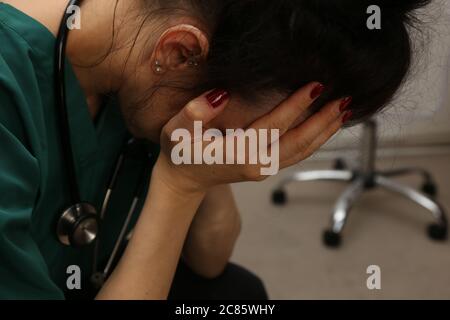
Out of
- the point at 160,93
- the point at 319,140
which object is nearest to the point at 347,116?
the point at 319,140

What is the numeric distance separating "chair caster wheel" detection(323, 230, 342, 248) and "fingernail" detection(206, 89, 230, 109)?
124cm

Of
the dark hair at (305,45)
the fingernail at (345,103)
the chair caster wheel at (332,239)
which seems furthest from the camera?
the chair caster wheel at (332,239)

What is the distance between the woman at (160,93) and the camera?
638 mm

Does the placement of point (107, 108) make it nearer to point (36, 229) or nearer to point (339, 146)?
point (36, 229)

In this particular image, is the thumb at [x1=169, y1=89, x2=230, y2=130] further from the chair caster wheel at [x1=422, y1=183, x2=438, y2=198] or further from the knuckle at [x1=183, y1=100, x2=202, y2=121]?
the chair caster wheel at [x1=422, y1=183, x2=438, y2=198]

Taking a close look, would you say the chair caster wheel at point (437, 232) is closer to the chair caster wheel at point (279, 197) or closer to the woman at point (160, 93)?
the chair caster wheel at point (279, 197)

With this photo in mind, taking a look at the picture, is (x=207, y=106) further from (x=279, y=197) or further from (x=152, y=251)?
(x=279, y=197)

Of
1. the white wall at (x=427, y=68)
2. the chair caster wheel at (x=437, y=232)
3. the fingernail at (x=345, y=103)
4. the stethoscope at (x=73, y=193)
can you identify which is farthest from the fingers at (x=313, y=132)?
the chair caster wheel at (x=437, y=232)

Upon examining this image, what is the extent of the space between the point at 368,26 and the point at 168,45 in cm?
24

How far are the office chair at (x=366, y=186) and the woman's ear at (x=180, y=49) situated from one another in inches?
48.0

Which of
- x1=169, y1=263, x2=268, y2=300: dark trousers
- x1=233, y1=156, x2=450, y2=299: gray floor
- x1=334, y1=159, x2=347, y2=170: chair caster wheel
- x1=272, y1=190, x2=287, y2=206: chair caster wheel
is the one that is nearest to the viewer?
x1=169, y1=263, x2=268, y2=300: dark trousers

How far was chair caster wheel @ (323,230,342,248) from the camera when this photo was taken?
1.85m

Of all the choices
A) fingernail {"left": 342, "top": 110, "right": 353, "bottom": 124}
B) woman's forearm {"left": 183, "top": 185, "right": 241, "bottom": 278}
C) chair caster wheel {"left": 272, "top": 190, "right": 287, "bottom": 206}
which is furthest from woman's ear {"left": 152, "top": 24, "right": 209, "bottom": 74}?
chair caster wheel {"left": 272, "top": 190, "right": 287, "bottom": 206}

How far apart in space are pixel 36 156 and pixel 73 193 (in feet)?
0.34
